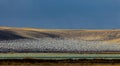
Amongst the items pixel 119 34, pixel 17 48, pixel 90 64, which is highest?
pixel 119 34

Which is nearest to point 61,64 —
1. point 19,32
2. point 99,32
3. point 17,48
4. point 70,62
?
point 70,62

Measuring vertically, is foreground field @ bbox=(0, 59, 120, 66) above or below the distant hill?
below

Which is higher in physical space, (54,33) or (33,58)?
(54,33)

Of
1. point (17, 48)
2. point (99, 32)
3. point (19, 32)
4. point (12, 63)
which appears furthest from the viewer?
point (99, 32)

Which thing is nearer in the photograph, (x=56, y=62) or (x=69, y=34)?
(x=56, y=62)

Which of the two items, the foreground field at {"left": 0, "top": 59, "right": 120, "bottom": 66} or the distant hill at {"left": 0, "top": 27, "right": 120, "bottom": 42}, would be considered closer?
the foreground field at {"left": 0, "top": 59, "right": 120, "bottom": 66}

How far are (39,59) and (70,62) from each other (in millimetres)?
812

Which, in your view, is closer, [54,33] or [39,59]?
[39,59]

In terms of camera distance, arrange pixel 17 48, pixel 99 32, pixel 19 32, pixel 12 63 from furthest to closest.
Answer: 1. pixel 99 32
2. pixel 19 32
3. pixel 17 48
4. pixel 12 63

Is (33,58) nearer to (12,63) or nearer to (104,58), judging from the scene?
(12,63)

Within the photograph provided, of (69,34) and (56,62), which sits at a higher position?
(69,34)

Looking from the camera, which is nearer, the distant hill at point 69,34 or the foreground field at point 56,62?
the foreground field at point 56,62

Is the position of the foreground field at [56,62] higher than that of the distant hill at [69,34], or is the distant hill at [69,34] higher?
the distant hill at [69,34]

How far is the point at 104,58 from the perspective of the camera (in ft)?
52.2
